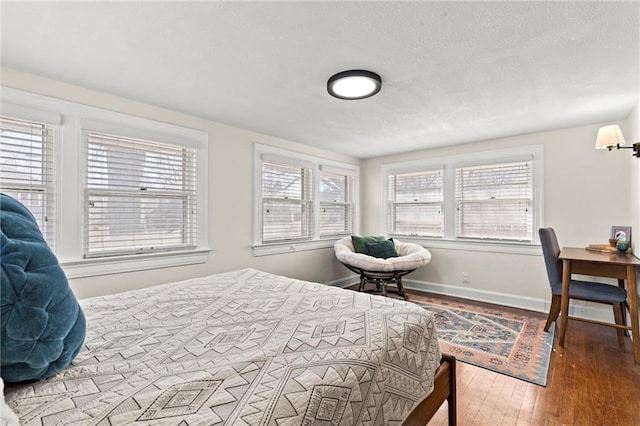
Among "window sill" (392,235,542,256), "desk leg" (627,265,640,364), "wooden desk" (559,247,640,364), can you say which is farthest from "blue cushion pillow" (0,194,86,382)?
"window sill" (392,235,542,256)

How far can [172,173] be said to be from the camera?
2.94 meters

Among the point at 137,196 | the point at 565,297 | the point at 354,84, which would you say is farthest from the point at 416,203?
the point at 137,196

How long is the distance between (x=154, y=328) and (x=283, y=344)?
667 millimetres

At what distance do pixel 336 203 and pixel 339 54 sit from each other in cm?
306

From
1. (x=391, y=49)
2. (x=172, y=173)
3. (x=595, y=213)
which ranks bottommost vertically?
(x=595, y=213)

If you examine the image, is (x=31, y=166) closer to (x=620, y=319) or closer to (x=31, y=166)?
(x=31, y=166)

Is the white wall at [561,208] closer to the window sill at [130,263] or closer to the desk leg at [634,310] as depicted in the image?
the desk leg at [634,310]

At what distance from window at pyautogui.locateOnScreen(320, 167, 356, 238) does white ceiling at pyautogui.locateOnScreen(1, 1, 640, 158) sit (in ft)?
5.64

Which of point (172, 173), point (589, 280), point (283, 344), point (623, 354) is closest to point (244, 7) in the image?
point (283, 344)

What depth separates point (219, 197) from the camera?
3264 mm

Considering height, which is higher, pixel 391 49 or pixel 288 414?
pixel 391 49

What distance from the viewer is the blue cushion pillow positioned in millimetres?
803

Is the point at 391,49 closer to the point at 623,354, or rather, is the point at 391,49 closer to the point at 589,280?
the point at 623,354

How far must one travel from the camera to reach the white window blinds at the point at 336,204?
4.63 m
